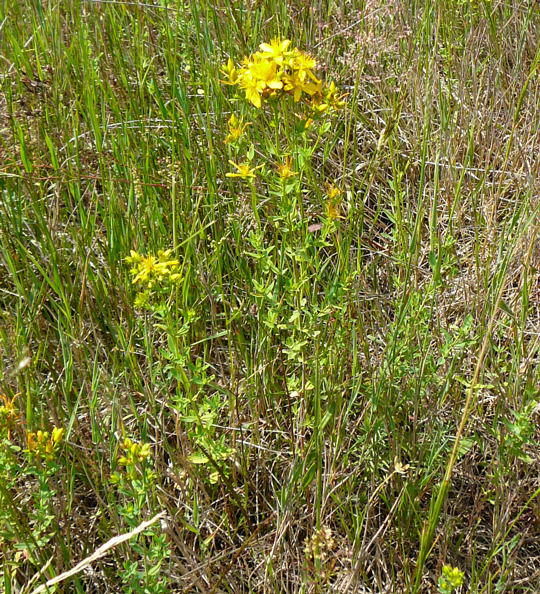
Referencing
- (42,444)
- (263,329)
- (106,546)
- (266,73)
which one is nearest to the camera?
(106,546)

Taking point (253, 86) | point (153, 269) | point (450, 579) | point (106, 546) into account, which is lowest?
point (450, 579)

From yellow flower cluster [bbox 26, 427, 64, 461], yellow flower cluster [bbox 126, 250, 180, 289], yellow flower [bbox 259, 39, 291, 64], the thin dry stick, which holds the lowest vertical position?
the thin dry stick

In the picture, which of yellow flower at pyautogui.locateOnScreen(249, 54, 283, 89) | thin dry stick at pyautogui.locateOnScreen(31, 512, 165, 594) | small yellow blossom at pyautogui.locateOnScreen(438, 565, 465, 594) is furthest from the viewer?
yellow flower at pyautogui.locateOnScreen(249, 54, 283, 89)

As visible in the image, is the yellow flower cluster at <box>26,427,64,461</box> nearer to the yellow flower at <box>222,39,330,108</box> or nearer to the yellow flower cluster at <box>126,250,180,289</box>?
the yellow flower cluster at <box>126,250,180,289</box>

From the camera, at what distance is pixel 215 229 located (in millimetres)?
1993

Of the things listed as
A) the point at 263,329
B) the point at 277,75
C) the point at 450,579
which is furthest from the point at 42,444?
the point at 277,75

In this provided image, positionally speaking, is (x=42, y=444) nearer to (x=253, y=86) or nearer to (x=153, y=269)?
(x=153, y=269)

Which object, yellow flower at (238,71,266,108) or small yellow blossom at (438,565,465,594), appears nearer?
small yellow blossom at (438,565,465,594)

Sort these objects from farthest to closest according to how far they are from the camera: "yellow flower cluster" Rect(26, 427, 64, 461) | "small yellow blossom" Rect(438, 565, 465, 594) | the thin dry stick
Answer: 1. "yellow flower cluster" Rect(26, 427, 64, 461)
2. "small yellow blossom" Rect(438, 565, 465, 594)
3. the thin dry stick

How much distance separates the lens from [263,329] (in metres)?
1.75

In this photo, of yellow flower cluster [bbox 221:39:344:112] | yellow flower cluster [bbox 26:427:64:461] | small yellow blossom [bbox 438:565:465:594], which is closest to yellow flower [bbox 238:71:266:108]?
yellow flower cluster [bbox 221:39:344:112]

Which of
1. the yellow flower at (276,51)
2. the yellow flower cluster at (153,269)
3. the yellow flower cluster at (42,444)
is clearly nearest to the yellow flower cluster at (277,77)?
the yellow flower at (276,51)

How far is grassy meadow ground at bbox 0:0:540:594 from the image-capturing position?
1.42 metres

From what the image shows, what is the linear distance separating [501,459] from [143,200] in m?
1.20
